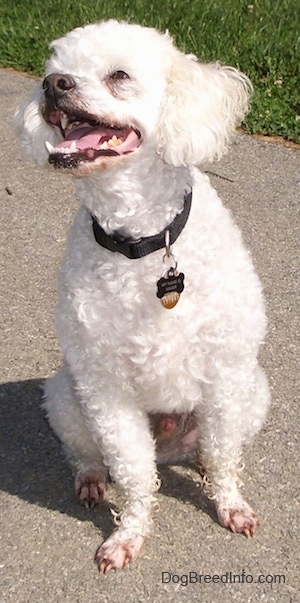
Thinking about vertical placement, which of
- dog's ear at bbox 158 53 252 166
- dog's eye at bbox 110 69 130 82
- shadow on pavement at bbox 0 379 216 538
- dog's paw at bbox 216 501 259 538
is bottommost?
shadow on pavement at bbox 0 379 216 538

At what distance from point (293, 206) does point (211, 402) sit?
2.71 m

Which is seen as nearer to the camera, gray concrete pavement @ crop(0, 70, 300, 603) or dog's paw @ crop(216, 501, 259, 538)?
gray concrete pavement @ crop(0, 70, 300, 603)

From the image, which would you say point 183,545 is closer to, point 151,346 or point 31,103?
point 151,346

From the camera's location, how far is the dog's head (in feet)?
9.50

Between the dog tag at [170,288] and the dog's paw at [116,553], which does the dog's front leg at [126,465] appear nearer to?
the dog's paw at [116,553]

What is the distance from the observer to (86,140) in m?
2.96

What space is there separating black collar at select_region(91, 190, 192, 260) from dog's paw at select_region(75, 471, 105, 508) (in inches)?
44.1

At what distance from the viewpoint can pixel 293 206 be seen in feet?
19.4

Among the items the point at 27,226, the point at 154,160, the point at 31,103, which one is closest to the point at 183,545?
the point at 154,160

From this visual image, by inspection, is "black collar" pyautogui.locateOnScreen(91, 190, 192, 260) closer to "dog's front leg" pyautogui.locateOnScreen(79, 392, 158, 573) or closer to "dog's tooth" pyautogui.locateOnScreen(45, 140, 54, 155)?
"dog's tooth" pyautogui.locateOnScreen(45, 140, 54, 155)

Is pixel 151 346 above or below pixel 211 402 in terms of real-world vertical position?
above

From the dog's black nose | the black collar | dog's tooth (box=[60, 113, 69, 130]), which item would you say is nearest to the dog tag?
the black collar

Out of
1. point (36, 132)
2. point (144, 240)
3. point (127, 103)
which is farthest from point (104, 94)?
point (144, 240)

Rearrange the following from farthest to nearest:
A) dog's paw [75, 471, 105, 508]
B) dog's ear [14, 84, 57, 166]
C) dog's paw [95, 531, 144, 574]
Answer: dog's paw [75, 471, 105, 508] → dog's paw [95, 531, 144, 574] → dog's ear [14, 84, 57, 166]
